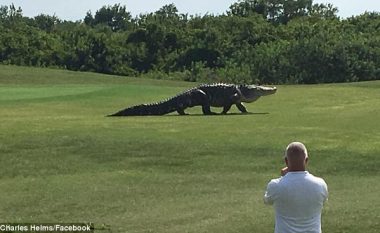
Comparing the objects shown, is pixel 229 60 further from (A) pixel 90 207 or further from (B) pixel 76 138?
(A) pixel 90 207

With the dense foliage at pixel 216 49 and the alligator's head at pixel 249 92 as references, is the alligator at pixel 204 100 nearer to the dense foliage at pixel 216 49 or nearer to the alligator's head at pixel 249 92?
the alligator's head at pixel 249 92

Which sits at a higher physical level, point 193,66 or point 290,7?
point 290,7

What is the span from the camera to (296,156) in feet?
20.4

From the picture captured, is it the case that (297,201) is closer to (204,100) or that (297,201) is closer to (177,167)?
(177,167)

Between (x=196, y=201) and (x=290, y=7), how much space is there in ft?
273

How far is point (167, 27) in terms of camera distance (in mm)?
67562

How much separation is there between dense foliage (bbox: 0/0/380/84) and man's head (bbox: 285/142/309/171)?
4757 cm

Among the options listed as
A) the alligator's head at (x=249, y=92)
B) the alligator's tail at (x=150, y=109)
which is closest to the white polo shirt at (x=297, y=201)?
the alligator's tail at (x=150, y=109)

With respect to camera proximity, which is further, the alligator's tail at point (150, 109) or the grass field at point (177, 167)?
the alligator's tail at point (150, 109)

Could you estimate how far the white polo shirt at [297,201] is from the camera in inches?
246

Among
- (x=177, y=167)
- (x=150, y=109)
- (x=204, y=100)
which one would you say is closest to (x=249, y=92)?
(x=204, y=100)

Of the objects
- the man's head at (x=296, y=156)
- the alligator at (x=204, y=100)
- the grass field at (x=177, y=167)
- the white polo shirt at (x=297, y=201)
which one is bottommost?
the grass field at (x=177, y=167)

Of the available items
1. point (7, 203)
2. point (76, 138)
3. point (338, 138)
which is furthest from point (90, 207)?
point (338, 138)

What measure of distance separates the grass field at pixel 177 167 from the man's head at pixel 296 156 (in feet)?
11.5
